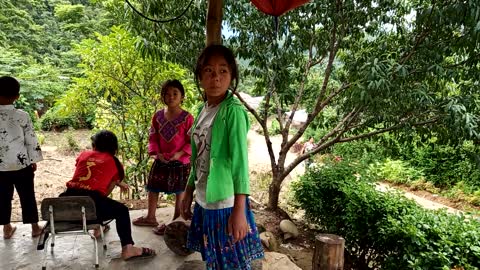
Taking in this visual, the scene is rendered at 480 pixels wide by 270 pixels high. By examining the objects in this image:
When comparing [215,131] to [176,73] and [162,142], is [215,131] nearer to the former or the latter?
[162,142]

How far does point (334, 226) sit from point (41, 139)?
32.5 ft

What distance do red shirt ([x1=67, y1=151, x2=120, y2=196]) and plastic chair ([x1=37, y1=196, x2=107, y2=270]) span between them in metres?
0.20

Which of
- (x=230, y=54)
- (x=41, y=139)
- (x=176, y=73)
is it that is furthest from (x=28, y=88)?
(x=230, y=54)

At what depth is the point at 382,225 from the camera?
344cm

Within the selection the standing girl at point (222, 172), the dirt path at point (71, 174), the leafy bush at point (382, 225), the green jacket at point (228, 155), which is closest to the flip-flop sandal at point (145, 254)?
the standing girl at point (222, 172)

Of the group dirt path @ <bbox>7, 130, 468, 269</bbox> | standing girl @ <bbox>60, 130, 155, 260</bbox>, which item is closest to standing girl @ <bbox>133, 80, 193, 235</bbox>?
standing girl @ <bbox>60, 130, 155, 260</bbox>

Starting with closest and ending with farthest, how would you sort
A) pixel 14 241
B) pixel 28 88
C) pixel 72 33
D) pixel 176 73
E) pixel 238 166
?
pixel 238 166
pixel 14 241
pixel 176 73
pixel 28 88
pixel 72 33

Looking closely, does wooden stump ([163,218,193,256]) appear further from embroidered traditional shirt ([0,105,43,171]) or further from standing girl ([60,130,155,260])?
embroidered traditional shirt ([0,105,43,171])

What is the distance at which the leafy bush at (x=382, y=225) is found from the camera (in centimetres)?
289

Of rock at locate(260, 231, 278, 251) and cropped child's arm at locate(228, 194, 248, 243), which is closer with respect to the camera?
cropped child's arm at locate(228, 194, 248, 243)

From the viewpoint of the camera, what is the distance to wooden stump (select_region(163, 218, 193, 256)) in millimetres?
2592

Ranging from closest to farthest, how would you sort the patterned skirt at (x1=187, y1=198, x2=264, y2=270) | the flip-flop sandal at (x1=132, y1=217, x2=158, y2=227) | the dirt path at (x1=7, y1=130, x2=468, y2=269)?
the patterned skirt at (x1=187, y1=198, x2=264, y2=270)
the flip-flop sandal at (x1=132, y1=217, x2=158, y2=227)
the dirt path at (x1=7, y1=130, x2=468, y2=269)

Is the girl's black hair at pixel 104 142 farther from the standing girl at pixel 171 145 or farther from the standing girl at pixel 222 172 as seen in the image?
the standing girl at pixel 222 172

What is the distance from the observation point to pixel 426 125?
3.65 metres
